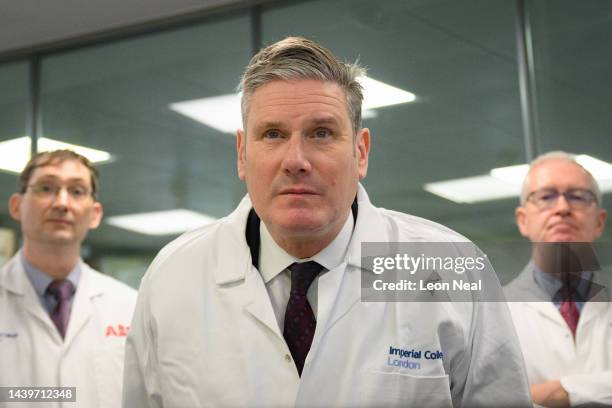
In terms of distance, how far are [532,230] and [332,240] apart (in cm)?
91

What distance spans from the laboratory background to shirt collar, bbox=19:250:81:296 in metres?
0.81

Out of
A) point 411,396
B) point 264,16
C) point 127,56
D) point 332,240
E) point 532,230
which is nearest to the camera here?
point 411,396

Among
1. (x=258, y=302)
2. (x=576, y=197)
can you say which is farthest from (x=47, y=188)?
(x=576, y=197)

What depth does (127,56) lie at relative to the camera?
3416 millimetres

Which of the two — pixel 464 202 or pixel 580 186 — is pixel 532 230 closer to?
pixel 580 186

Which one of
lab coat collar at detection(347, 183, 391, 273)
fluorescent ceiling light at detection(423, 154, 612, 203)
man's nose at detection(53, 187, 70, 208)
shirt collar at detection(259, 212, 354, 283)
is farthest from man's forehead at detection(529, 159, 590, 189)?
man's nose at detection(53, 187, 70, 208)

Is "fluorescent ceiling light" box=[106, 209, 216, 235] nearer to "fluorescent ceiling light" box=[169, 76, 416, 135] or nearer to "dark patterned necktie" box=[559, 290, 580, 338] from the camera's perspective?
"fluorescent ceiling light" box=[169, 76, 416, 135]

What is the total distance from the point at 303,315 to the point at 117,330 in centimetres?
87

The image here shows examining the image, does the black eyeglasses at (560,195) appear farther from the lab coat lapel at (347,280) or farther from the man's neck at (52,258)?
the man's neck at (52,258)

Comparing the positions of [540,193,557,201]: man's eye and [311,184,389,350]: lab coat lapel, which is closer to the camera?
[311,184,389,350]: lab coat lapel

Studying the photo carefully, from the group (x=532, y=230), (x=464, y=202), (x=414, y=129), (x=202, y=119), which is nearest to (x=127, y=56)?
(x=202, y=119)

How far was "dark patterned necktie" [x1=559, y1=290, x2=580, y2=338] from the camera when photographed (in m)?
2.03

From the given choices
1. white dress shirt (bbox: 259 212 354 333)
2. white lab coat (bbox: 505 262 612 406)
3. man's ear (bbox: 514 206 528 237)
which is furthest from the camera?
man's ear (bbox: 514 206 528 237)

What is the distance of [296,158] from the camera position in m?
1.42
